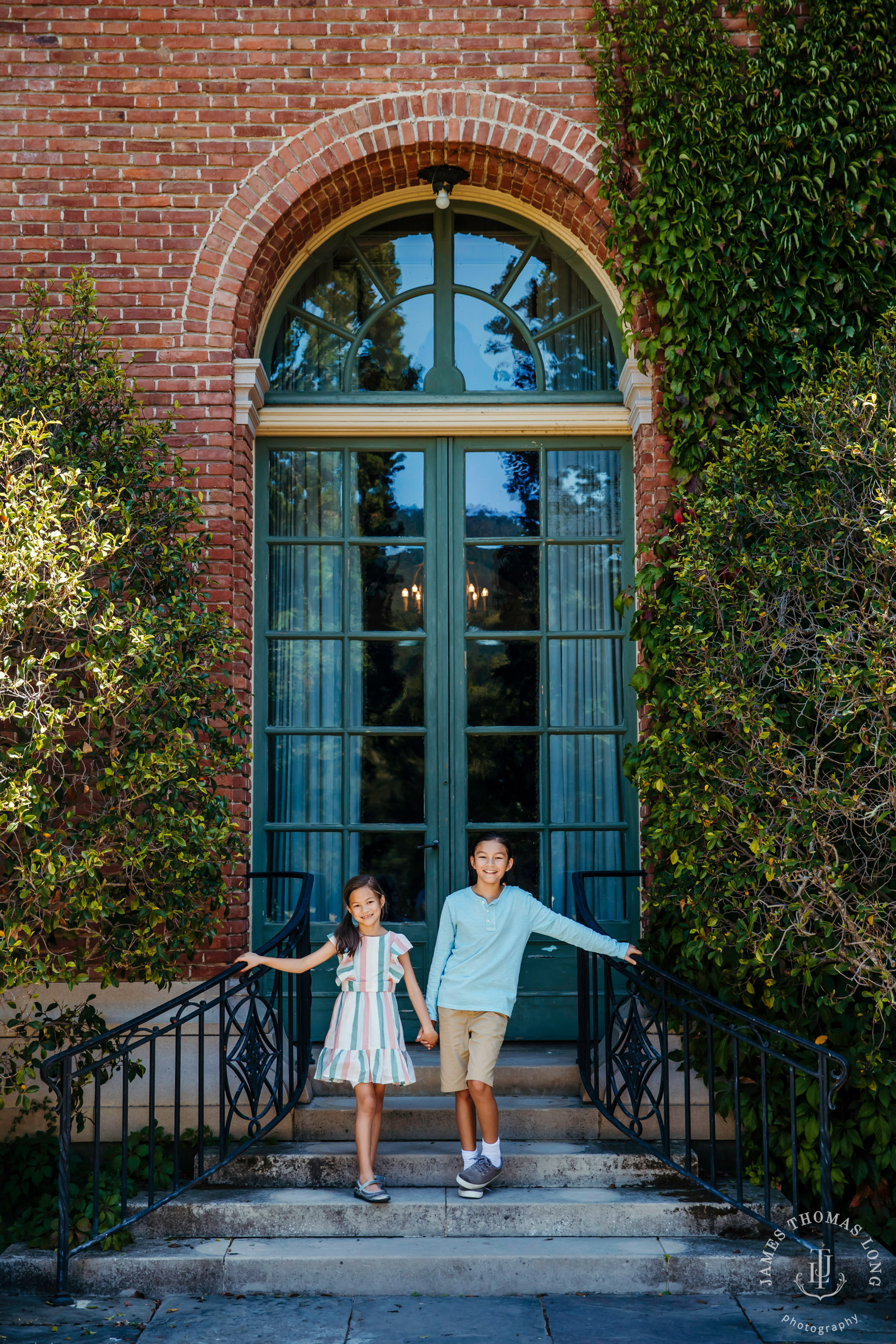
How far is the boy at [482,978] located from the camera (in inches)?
180

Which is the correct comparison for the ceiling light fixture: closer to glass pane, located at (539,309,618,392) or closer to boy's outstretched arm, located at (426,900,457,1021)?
glass pane, located at (539,309,618,392)

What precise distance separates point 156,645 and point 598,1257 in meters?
2.93

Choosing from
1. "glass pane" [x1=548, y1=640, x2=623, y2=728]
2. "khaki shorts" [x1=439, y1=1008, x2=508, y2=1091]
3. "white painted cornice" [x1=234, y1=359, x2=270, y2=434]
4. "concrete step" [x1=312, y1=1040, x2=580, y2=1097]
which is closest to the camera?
"khaki shorts" [x1=439, y1=1008, x2=508, y2=1091]

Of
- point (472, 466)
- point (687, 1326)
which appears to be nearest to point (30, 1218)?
point (687, 1326)

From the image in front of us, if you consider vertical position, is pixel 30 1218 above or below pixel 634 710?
below

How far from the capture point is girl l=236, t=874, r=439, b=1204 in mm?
4527

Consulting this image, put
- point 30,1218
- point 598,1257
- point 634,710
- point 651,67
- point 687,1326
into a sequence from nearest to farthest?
point 687,1326 → point 598,1257 → point 30,1218 → point 651,67 → point 634,710

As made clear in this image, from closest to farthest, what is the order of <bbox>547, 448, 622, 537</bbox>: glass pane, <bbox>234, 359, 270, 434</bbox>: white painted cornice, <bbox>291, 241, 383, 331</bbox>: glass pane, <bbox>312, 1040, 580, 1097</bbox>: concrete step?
<bbox>312, 1040, 580, 1097</bbox>: concrete step
<bbox>234, 359, 270, 434</bbox>: white painted cornice
<bbox>547, 448, 622, 537</bbox>: glass pane
<bbox>291, 241, 383, 331</bbox>: glass pane

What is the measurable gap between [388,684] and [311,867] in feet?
3.71

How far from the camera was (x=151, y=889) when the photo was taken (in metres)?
4.69

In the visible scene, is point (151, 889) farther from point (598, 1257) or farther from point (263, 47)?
point (263, 47)

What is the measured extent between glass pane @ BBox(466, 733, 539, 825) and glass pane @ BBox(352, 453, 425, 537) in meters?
1.30

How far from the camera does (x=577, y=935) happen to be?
474 centimetres

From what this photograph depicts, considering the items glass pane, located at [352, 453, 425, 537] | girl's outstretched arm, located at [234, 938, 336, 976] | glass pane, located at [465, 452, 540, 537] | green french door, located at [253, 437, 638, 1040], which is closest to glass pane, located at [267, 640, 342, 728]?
green french door, located at [253, 437, 638, 1040]
